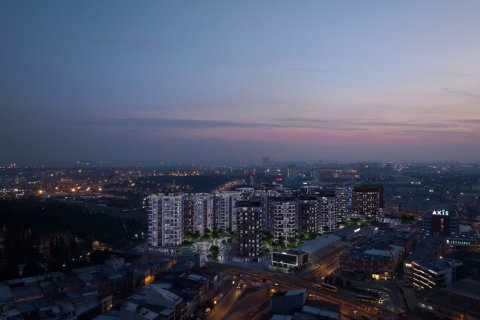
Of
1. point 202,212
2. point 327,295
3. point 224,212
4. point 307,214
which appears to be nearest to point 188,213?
point 202,212

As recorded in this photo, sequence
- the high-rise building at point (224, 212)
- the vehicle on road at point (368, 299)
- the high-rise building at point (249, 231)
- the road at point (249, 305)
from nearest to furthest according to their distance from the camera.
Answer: the road at point (249, 305) → the vehicle on road at point (368, 299) → the high-rise building at point (249, 231) → the high-rise building at point (224, 212)

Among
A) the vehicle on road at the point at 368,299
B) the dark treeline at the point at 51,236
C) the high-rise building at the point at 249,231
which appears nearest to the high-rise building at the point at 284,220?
the high-rise building at the point at 249,231

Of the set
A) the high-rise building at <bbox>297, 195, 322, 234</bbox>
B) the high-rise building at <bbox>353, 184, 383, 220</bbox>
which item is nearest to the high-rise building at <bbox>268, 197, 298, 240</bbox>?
the high-rise building at <bbox>297, 195, 322, 234</bbox>

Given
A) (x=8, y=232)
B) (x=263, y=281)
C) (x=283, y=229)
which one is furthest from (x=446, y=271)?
(x=8, y=232)

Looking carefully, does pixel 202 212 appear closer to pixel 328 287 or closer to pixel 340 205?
pixel 340 205

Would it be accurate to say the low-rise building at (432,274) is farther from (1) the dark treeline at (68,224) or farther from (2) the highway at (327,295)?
(1) the dark treeline at (68,224)

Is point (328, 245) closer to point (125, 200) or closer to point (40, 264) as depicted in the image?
point (40, 264)
